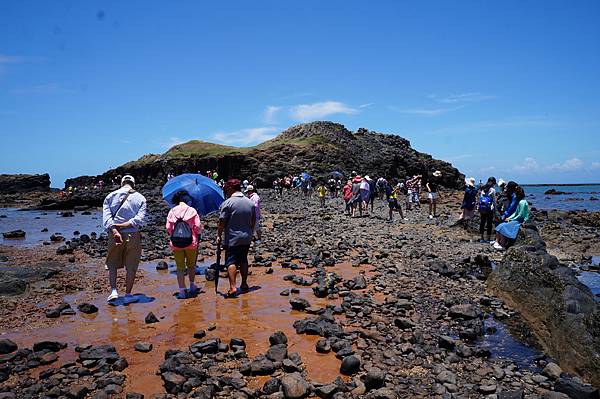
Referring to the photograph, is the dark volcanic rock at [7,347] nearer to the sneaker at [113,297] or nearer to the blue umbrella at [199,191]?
the sneaker at [113,297]

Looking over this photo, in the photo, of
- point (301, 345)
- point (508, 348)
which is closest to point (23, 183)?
point (301, 345)

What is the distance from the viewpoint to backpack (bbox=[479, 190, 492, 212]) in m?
16.1

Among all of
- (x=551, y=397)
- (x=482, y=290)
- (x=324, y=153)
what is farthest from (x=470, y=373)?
(x=324, y=153)

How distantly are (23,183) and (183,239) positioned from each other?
367ft

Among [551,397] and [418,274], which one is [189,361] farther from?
[418,274]

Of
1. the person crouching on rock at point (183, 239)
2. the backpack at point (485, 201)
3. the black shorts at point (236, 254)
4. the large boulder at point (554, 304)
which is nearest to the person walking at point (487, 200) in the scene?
the backpack at point (485, 201)

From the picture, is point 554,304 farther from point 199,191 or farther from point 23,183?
point 23,183

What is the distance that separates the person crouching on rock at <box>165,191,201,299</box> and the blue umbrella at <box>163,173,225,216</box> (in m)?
1.73

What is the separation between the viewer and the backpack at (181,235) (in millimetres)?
9105

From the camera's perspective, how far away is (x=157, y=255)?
1477 centimetres

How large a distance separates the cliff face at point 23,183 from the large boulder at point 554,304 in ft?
367

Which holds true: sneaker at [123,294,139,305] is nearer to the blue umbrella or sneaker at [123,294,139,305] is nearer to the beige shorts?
the beige shorts

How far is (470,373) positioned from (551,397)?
1.05m

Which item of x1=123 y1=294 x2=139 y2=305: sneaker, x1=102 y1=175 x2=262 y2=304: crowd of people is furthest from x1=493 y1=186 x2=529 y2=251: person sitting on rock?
x1=123 y1=294 x2=139 y2=305: sneaker
